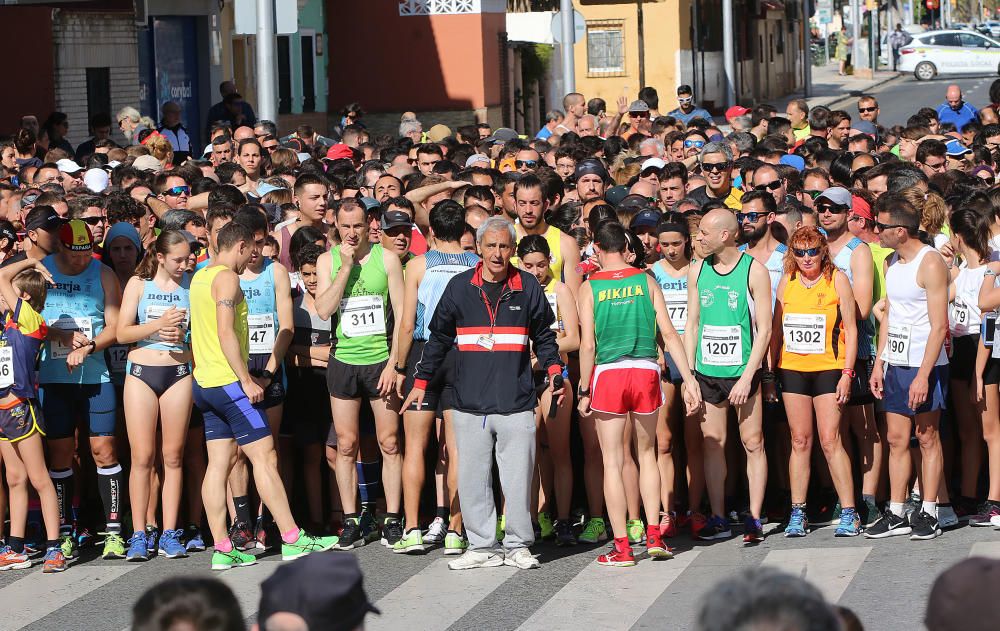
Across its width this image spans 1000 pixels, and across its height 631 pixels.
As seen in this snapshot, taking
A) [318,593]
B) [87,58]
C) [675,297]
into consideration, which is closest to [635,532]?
[675,297]

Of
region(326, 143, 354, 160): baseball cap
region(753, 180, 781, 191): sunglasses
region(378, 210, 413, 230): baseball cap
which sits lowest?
region(378, 210, 413, 230): baseball cap

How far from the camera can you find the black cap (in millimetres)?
3752

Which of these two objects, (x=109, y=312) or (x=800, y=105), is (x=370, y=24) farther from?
(x=109, y=312)

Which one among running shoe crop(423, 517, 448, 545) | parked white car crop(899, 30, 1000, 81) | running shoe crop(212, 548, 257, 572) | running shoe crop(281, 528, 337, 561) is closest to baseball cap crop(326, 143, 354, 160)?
running shoe crop(423, 517, 448, 545)

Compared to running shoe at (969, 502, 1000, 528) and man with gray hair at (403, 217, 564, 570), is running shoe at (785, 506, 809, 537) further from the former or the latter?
man with gray hair at (403, 217, 564, 570)

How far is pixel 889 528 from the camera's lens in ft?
29.3

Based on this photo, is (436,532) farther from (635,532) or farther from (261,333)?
(261,333)

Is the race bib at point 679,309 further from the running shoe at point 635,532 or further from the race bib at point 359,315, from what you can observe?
the race bib at point 359,315

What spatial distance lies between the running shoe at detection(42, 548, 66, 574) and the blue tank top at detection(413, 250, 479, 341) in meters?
2.32

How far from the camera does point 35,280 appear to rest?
28.9 feet

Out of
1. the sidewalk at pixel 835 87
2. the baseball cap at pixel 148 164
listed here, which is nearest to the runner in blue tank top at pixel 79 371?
the baseball cap at pixel 148 164

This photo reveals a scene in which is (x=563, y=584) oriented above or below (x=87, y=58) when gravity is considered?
below

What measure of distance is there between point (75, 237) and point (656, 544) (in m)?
3.63

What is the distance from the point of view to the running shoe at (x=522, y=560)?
28.0ft
